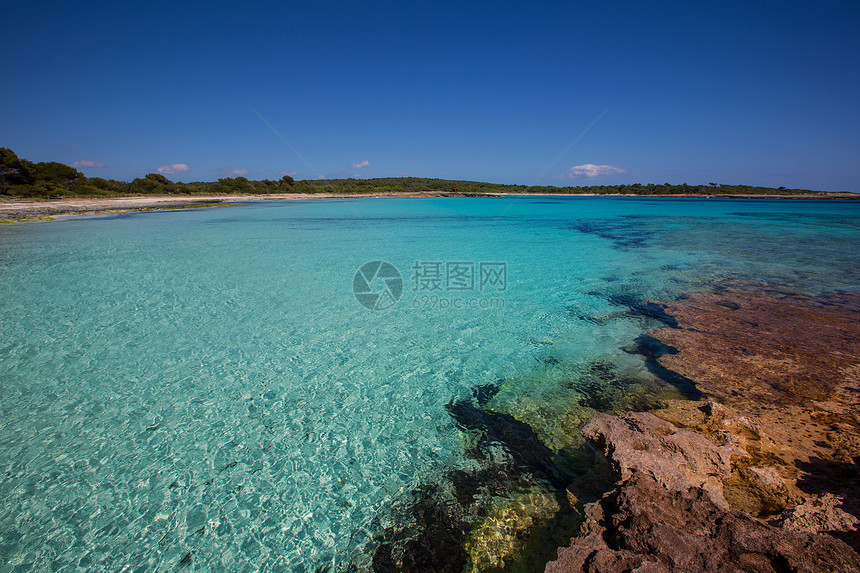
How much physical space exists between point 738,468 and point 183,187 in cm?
7362

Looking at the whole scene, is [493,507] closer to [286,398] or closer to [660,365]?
[286,398]

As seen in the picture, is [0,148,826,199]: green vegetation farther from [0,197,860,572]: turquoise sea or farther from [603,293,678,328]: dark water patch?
[603,293,678,328]: dark water patch

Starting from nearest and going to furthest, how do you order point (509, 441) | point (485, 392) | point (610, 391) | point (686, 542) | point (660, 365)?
point (686, 542) → point (509, 441) → point (610, 391) → point (485, 392) → point (660, 365)

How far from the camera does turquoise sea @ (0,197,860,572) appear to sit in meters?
2.77

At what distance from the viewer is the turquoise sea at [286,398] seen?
2766mm

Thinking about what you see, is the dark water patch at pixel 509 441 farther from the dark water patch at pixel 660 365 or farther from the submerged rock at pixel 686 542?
the dark water patch at pixel 660 365

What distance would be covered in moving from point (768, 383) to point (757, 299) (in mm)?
4650

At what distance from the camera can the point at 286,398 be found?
447 cm

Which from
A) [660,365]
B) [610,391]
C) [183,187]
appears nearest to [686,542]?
[610,391]

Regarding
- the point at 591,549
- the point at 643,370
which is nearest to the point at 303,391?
the point at 591,549

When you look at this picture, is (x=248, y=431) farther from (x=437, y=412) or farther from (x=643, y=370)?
(x=643, y=370)

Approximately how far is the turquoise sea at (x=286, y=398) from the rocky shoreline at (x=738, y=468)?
1.47 feet

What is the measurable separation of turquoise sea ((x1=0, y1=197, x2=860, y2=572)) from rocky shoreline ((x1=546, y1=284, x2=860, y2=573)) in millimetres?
447

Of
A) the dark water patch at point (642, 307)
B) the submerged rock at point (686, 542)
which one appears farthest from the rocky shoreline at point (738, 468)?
the dark water patch at point (642, 307)
